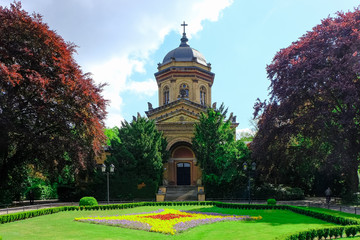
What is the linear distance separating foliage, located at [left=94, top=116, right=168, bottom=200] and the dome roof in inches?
586

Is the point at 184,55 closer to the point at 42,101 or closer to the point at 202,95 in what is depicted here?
the point at 202,95

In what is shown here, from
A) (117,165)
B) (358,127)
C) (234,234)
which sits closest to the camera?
(234,234)

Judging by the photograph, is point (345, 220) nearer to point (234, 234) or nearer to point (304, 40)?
point (234, 234)

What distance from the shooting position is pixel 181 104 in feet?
138

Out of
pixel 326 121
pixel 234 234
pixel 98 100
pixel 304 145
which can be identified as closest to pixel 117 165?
pixel 98 100


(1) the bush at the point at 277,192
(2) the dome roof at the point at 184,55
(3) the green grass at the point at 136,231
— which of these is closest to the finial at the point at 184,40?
(2) the dome roof at the point at 184,55

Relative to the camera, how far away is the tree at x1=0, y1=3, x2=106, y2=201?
2167 cm

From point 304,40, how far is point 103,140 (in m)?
17.1

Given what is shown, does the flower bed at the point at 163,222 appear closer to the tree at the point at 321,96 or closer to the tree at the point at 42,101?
the tree at the point at 42,101

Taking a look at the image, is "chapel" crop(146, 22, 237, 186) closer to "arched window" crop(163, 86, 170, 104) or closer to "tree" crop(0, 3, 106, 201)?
→ "arched window" crop(163, 86, 170, 104)

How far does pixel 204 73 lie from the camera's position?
4541 cm

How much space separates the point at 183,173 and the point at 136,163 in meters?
8.95

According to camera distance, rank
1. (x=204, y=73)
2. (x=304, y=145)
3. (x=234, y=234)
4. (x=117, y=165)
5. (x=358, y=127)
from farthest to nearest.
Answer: (x=204, y=73), (x=117, y=165), (x=304, y=145), (x=358, y=127), (x=234, y=234)

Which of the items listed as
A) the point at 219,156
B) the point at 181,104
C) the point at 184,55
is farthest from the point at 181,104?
the point at 219,156
